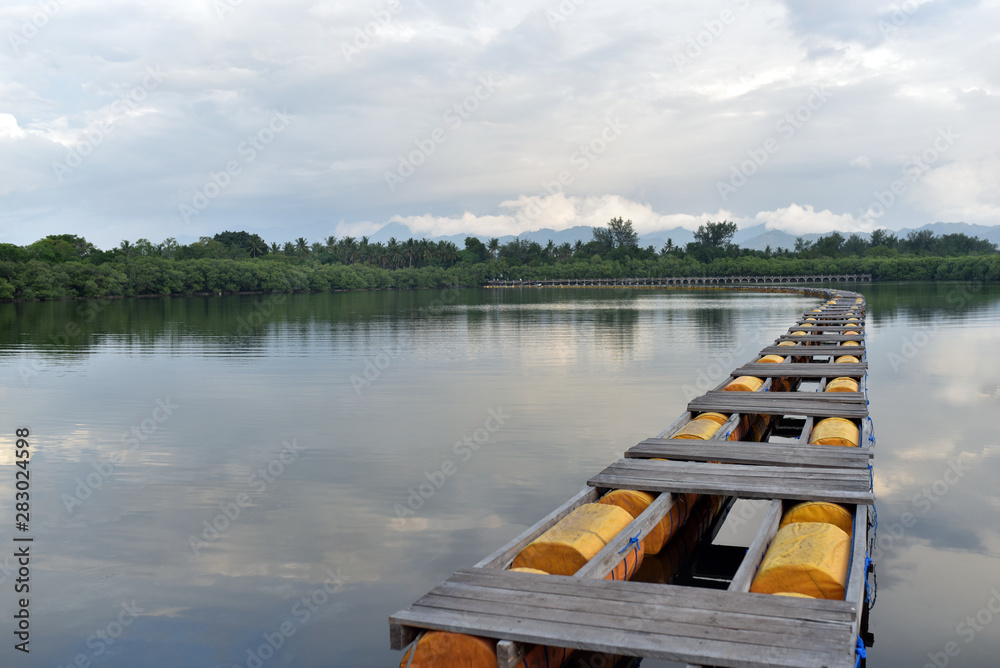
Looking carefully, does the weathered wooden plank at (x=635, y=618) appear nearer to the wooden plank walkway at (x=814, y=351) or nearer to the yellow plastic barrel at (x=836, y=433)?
the yellow plastic barrel at (x=836, y=433)

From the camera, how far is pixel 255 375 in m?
17.8

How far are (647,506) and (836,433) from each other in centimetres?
336

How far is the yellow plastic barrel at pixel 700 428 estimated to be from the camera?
905 centimetres

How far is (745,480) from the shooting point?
7.02 meters

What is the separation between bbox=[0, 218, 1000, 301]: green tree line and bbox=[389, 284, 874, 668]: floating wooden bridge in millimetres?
64551

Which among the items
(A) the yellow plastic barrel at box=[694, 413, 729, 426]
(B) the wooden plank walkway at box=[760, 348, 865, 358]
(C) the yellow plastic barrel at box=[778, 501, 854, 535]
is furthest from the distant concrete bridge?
(C) the yellow plastic barrel at box=[778, 501, 854, 535]

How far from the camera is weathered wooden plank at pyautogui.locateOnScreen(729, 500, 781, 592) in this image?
4.91m

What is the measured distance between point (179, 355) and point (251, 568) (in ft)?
55.7

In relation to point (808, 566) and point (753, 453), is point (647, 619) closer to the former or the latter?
point (808, 566)

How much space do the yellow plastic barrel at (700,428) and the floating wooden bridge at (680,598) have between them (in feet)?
2.86

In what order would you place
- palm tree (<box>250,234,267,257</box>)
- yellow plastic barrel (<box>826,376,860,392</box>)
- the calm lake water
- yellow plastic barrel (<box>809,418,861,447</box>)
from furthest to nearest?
palm tree (<box>250,234,267,257</box>)
yellow plastic barrel (<box>826,376,860,392</box>)
yellow plastic barrel (<box>809,418,861,447</box>)
the calm lake water

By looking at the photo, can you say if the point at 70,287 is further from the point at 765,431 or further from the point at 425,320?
the point at 765,431

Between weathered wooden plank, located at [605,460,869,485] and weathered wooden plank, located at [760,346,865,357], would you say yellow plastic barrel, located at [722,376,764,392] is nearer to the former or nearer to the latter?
weathered wooden plank, located at [760,346,865,357]

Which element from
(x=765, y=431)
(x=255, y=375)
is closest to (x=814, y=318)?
(x=765, y=431)
